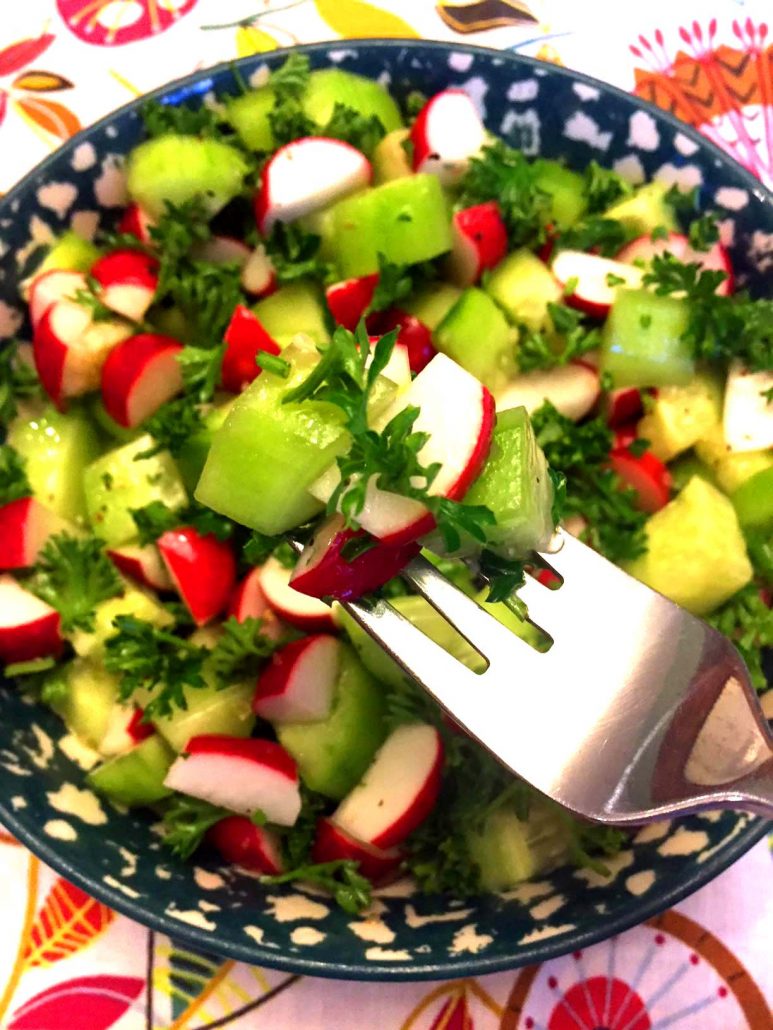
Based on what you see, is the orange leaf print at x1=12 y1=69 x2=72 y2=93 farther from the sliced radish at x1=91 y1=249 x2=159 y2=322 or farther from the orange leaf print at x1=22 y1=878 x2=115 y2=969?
the orange leaf print at x1=22 y1=878 x2=115 y2=969

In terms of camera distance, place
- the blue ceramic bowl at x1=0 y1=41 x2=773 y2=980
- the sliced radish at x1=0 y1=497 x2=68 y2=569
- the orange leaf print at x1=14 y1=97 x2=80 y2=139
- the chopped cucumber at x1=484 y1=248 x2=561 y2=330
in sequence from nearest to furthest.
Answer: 1. the blue ceramic bowl at x1=0 y1=41 x2=773 y2=980
2. the sliced radish at x1=0 y1=497 x2=68 y2=569
3. the chopped cucumber at x1=484 y1=248 x2=561 y2=330
4. the orange leaf print at x1=14 y1=97 x2=80 y2=139

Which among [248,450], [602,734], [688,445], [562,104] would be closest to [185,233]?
[562,104]

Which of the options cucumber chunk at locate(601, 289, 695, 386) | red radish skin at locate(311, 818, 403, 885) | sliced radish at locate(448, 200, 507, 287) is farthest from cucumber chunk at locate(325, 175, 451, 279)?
red radish skin at locate(311, 818, 403, 885)

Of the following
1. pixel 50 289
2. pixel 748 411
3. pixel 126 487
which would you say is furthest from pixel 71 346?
pixel 748 411

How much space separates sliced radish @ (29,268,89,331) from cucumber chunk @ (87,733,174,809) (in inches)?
24.1

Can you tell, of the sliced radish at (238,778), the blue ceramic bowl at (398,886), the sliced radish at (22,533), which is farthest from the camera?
the sliced radish at (22,533)

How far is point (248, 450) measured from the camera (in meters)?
0.76

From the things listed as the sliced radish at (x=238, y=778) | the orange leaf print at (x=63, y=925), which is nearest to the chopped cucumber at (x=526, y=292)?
the sliced radish at (x=238, y=778)

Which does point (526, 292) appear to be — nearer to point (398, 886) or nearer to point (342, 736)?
point (342, 736)

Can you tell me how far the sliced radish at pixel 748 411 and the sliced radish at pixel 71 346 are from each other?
0.86 meters

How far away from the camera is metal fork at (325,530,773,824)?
2.73 feet

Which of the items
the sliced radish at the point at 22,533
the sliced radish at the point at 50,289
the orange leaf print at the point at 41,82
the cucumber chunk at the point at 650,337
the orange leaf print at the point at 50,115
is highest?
the orange leaf print at the point at 41,82

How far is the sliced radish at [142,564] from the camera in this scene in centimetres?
124

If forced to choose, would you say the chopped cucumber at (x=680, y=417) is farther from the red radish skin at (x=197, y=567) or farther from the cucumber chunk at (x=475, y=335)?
the red radish skin at (x=197, y=567)
